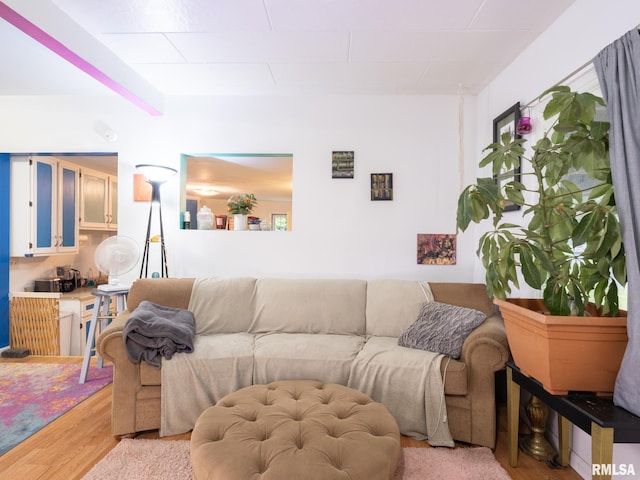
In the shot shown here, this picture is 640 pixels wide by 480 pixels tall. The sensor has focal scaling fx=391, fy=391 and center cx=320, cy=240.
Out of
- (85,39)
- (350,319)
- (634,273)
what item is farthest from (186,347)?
(634,273)

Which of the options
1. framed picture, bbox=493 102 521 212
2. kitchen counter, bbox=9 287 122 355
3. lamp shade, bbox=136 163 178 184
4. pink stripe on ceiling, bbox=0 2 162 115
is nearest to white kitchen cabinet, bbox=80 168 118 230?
kitchen counter, bbox=9 287 122 355

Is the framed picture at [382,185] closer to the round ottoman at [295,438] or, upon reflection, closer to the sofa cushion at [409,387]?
the sofa cushion at [409,387]

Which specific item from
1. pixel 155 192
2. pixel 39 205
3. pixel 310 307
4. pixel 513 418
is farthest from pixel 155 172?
pixel 513 418

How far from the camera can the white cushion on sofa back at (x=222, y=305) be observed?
2.82 meters

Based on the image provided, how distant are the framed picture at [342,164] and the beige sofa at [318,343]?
0.95m

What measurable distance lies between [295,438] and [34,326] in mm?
3628

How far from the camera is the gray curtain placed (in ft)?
4.43

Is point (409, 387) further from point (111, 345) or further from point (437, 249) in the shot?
point (111, 345)

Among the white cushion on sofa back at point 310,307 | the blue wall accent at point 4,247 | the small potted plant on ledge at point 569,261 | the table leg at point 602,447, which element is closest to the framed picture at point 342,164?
the white cushion on sofa back at point 310,307

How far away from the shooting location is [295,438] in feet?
4.91

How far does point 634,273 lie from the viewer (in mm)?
1388

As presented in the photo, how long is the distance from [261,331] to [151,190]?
64.7 inches

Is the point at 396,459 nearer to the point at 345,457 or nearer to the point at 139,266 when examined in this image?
the point at 345,457

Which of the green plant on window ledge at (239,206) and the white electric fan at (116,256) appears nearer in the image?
the white electric fan at (116,256)
